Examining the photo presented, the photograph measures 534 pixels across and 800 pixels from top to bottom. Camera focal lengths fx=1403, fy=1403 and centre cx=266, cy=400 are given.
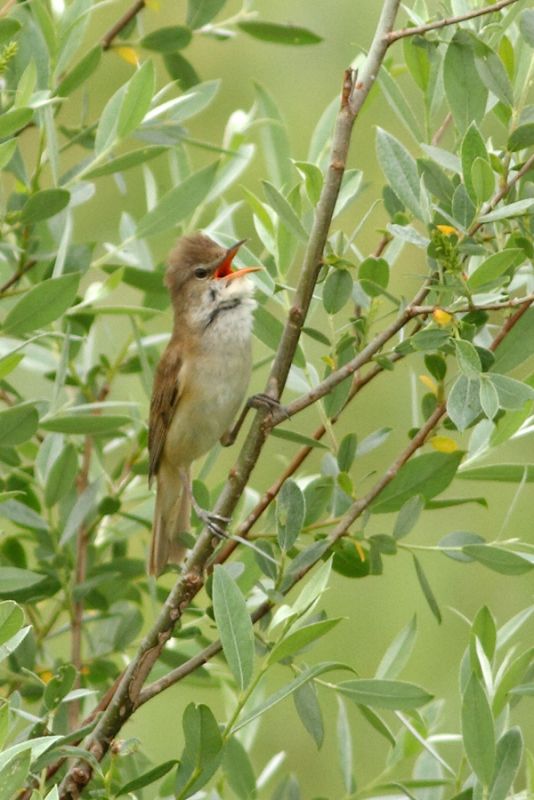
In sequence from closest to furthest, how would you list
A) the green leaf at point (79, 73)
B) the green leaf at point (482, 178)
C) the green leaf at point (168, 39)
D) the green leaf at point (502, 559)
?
the green leaf at point (482, 178)
the green leaf at point (502, 559)
the green leaf at point (79, 73)
the green leaf at point (168, 39)

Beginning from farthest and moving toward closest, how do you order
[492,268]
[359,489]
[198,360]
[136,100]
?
[359,489] < [198,360] < [136,100] < [492,268]

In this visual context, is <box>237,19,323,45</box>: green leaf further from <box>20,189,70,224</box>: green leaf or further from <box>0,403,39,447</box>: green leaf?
<box>0,403,39,447</box>: green leaf

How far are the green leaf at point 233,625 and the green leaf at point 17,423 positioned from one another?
55cm

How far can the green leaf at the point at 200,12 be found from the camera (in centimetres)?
308

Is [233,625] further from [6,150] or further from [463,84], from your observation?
[463,84]

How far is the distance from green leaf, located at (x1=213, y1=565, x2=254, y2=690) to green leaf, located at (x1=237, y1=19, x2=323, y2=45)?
61.1 inches

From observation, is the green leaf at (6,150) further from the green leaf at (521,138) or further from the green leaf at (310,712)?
the green leaf at (310,712)

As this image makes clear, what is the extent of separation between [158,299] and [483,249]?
3.77 feet

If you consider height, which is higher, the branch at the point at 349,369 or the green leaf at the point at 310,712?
the branch at the point at 349,369

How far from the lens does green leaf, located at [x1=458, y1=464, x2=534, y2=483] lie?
2.53 metres

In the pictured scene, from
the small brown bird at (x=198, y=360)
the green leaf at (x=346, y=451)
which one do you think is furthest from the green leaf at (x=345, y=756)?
the small brown bird at (x=198, y=360)

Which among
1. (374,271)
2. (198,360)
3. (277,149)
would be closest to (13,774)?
(374,271)

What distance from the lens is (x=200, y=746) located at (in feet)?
6.94

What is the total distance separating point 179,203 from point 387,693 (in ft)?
3.75
